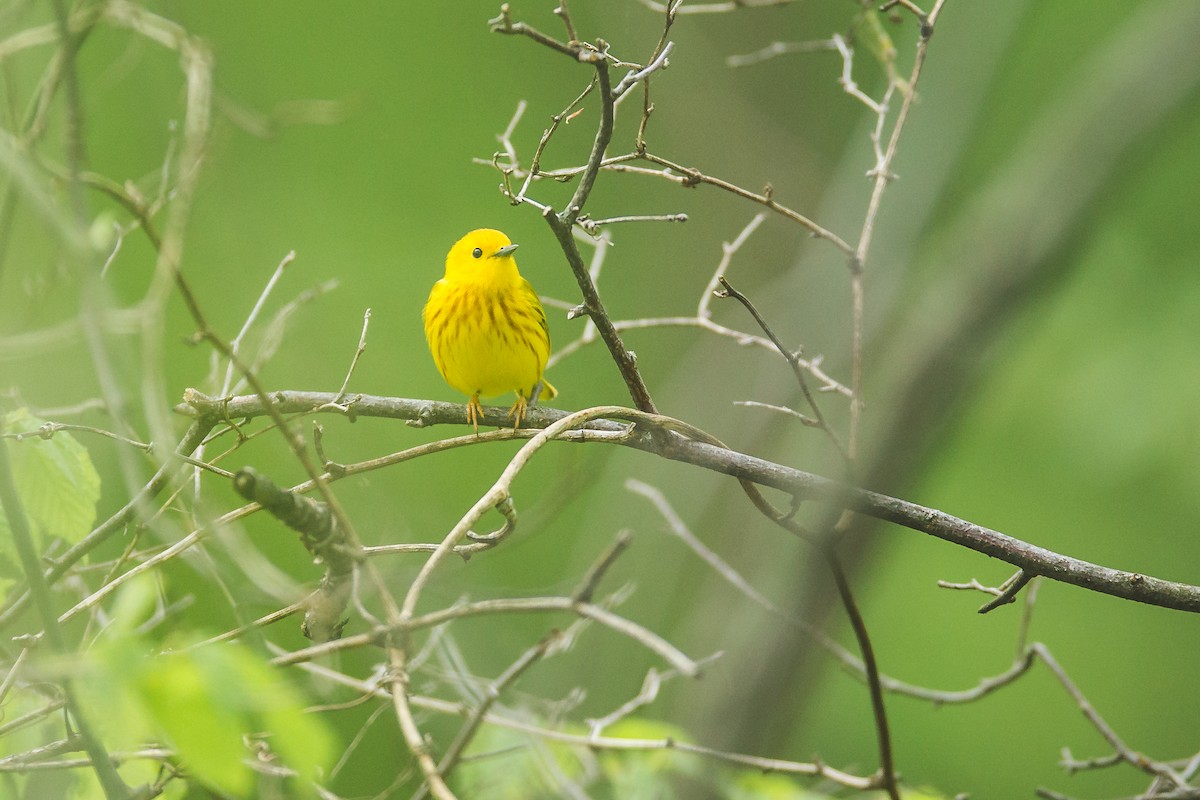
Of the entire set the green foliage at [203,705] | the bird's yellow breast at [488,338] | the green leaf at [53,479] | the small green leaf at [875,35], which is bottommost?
the green leaf at [53,479]

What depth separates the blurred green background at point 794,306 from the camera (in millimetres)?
5559

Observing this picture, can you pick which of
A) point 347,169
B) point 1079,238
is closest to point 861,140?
point 1079,238

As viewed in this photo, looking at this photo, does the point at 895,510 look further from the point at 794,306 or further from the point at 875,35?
the point at 794,306

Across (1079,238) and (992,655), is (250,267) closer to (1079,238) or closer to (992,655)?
(1079,238)

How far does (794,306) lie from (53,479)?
17.3 ft

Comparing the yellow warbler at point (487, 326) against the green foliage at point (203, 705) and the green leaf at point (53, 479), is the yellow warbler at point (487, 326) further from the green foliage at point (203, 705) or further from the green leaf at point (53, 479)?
the green foliage at point (203, 705)

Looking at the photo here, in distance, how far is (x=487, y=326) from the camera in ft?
12.8

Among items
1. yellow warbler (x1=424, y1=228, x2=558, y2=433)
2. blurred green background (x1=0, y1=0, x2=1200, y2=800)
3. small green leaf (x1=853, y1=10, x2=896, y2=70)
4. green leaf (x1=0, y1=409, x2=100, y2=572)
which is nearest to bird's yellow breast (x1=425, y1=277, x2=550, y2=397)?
yellow warbler (x1=424, y1=228, x2=558, y2=433)

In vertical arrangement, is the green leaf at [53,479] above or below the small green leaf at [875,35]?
below

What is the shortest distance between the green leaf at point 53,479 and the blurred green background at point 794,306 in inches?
104

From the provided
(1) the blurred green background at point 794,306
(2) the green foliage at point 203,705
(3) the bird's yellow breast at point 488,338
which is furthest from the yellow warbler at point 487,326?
(2) the green foliage at point 203,705

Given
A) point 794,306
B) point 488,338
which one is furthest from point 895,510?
point 794,306

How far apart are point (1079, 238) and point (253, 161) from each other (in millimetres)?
6203

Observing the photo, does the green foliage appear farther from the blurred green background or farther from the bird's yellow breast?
the blurred green background
